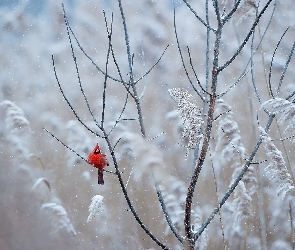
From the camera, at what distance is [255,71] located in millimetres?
2088

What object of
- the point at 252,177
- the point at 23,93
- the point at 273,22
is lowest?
the point at 252,177

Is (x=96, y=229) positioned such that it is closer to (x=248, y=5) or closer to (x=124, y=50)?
(x=124, y=50)

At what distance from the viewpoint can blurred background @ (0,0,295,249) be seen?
6.77ft

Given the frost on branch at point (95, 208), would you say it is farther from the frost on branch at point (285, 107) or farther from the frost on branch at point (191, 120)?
the frost on branch at point (285, 107)

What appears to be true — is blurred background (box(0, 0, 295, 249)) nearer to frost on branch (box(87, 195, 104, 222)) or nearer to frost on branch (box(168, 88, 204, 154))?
frost on branch (box(87, 195, 104, 222))

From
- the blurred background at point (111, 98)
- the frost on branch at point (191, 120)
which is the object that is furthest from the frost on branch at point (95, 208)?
the blurred background at point (111, 98)

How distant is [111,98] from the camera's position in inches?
83.0

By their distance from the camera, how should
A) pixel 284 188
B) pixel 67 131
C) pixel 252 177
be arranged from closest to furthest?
pixel 284 188 < pixel 252 177 < pixel 67 131

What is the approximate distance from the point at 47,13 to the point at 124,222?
1.19 metres

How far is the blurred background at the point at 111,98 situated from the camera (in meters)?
2.06

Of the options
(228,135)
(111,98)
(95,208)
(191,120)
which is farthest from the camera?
(111,98)

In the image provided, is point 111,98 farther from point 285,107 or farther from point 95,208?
point 285,107

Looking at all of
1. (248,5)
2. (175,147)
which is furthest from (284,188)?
(175,147)

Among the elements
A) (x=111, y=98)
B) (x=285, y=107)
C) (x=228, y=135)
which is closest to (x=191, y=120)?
(x=285, y=107)
